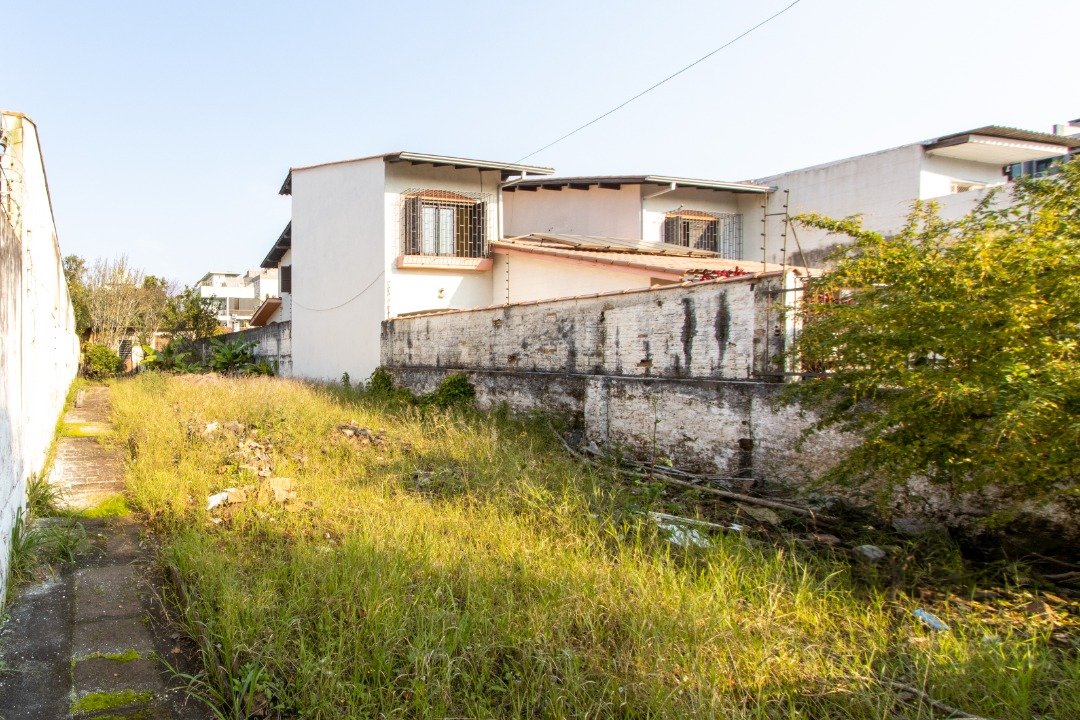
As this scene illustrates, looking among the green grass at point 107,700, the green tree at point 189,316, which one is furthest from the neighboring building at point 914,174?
the green tree at point 189,316

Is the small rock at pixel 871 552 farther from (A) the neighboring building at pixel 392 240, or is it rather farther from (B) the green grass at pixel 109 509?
(A) the neighboring building at pixel 392 240

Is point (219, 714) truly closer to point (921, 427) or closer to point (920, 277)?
point (921, 427)

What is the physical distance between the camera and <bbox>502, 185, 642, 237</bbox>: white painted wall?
57.1ft

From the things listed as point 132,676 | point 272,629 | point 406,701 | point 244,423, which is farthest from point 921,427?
point 244,423

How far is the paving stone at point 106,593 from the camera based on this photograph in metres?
3.91

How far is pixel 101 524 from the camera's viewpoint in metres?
5.41

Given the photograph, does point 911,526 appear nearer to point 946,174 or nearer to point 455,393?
point 455,393

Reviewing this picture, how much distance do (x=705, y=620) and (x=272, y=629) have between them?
224cm

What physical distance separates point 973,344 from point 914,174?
49.2ft

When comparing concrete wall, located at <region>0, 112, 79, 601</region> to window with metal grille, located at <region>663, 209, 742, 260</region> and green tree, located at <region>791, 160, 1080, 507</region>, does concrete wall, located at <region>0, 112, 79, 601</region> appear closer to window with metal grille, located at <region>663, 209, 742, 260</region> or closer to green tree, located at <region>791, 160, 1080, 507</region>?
green tree, located at <region>791, 160, 1080, 507</region>

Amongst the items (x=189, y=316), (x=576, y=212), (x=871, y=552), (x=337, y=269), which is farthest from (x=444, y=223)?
(x=189, y=316)

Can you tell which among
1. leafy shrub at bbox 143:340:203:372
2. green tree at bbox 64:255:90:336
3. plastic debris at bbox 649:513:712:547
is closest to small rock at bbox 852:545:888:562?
plastic debris at bbox 649:513:712:547

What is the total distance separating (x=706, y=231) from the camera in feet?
61.2

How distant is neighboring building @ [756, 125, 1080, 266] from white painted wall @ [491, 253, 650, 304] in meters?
5.38
